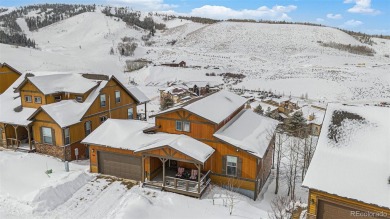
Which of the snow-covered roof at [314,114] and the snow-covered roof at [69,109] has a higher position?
the snow-covered roof at [69,109]

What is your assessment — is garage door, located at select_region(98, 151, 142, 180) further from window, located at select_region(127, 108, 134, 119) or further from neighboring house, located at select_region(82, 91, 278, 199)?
window, located at select_region(127, 108, 134, 119)

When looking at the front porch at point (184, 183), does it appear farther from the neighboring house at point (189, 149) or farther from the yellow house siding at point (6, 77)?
the yellow house siding at point (6, 77)

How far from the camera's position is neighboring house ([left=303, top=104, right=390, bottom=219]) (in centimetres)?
1356

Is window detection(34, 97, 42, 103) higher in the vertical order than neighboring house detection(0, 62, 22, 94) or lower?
lower

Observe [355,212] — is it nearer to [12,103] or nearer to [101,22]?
[12,103]

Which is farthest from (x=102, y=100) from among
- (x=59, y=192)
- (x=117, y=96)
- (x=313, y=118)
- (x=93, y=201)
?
(x=313, y=118)

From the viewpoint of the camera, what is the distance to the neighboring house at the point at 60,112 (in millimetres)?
25859

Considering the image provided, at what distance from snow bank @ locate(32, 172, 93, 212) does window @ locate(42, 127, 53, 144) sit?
6.17 m

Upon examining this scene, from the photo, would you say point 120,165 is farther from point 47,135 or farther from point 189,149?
point 47,135

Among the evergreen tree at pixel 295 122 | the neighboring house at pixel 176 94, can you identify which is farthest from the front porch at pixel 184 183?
the neighboring house at pixel 176 94

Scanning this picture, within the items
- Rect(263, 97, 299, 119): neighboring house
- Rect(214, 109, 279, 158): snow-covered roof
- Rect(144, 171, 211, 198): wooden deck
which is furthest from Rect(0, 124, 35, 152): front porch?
Rect(263, 97, 299, 119): neighboring house

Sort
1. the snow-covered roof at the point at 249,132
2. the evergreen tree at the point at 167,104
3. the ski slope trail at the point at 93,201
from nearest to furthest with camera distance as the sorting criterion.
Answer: the ski slope trail at the point at 93,201 < the snow-covered roof at the point at 249,132 < the evergreen tree at the point at 167,104

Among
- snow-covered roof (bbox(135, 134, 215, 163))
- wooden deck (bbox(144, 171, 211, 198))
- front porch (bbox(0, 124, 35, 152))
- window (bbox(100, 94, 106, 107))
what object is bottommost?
wooden deck (bbox(144, 171, 211, 198))

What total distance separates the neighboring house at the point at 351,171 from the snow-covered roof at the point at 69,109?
1982 cm
